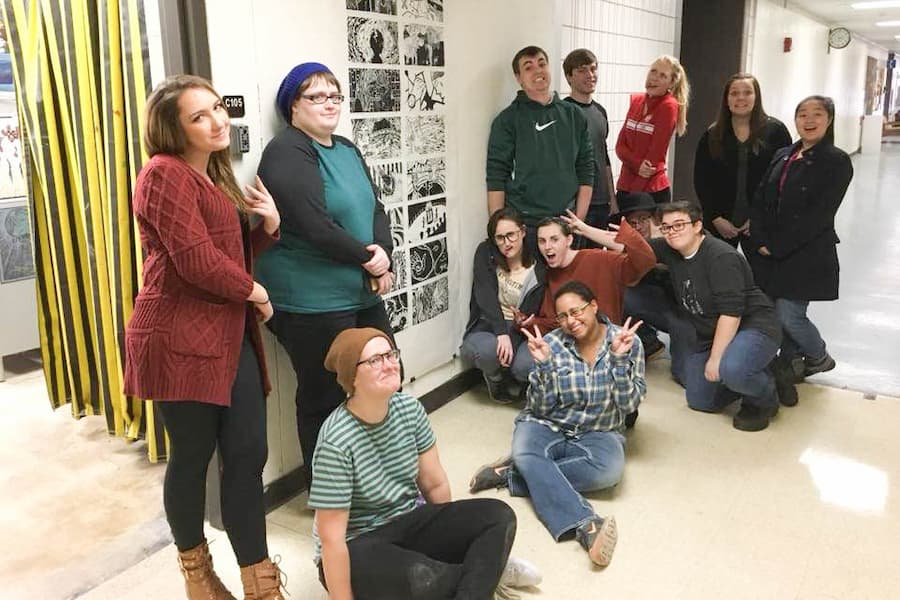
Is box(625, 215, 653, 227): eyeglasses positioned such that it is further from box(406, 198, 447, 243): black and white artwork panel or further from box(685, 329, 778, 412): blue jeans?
box(406, 198, 447, 243): black and white artwork panel

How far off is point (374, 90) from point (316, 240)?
2.54ft

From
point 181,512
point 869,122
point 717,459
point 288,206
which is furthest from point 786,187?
point 869,122

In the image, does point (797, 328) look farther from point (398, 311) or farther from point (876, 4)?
point (876, 4)

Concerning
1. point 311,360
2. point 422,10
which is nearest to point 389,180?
point 422,10

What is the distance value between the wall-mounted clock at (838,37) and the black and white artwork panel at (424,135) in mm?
11251

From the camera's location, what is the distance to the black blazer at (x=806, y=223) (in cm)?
304

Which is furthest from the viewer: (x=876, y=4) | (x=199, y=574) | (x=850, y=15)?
(x=850, y=15)

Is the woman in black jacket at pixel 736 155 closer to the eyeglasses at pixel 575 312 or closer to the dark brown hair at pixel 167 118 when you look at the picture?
the eyeglasses at pixel 575 312

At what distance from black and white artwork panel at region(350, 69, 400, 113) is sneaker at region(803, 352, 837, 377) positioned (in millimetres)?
2076

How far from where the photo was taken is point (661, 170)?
387 cm

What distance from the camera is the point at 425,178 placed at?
2.94 meters

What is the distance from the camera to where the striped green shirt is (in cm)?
167

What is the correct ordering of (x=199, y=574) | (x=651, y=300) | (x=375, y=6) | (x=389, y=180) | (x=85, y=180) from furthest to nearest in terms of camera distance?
(x=651, y=300)
(x=389, y=180)
(x=375, y=6)
(x=85, y=180)
(x=199, y=574)

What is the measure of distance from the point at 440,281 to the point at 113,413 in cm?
133
